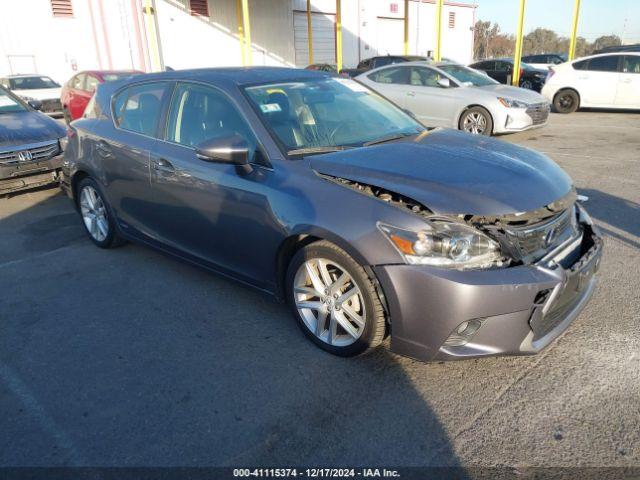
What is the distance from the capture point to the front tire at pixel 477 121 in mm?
9945

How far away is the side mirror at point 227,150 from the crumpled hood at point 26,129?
4.98 m

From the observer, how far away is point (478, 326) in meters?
2.60

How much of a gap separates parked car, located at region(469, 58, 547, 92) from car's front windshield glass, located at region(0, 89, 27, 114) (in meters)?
16.1

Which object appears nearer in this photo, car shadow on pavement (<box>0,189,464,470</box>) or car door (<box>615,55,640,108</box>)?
car shadow on pavement (<box>0,189,464,470</box>)

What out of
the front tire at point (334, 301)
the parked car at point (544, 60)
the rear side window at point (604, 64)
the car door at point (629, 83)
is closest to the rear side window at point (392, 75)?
the rear side window at point (604, 64)

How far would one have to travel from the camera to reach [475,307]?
252 centimetres

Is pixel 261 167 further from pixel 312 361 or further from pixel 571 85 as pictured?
pixel 571 85

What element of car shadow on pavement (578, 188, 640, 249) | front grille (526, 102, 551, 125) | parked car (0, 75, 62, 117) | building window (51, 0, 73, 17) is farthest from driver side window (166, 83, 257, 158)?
building window (51, 0, 73, 17)

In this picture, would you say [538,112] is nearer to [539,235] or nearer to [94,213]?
[539,235]

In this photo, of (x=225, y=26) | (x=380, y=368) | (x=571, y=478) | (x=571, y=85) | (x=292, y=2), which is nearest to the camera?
(x=571, y=478)

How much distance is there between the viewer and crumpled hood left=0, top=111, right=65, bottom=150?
7.00 meters

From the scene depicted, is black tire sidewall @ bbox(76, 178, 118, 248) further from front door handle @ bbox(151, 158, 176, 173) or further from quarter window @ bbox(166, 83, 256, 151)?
quarter window @ bbox(166, 83, 256, 151)

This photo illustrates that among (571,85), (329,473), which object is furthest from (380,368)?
(571,85)

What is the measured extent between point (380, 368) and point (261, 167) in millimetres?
1435
